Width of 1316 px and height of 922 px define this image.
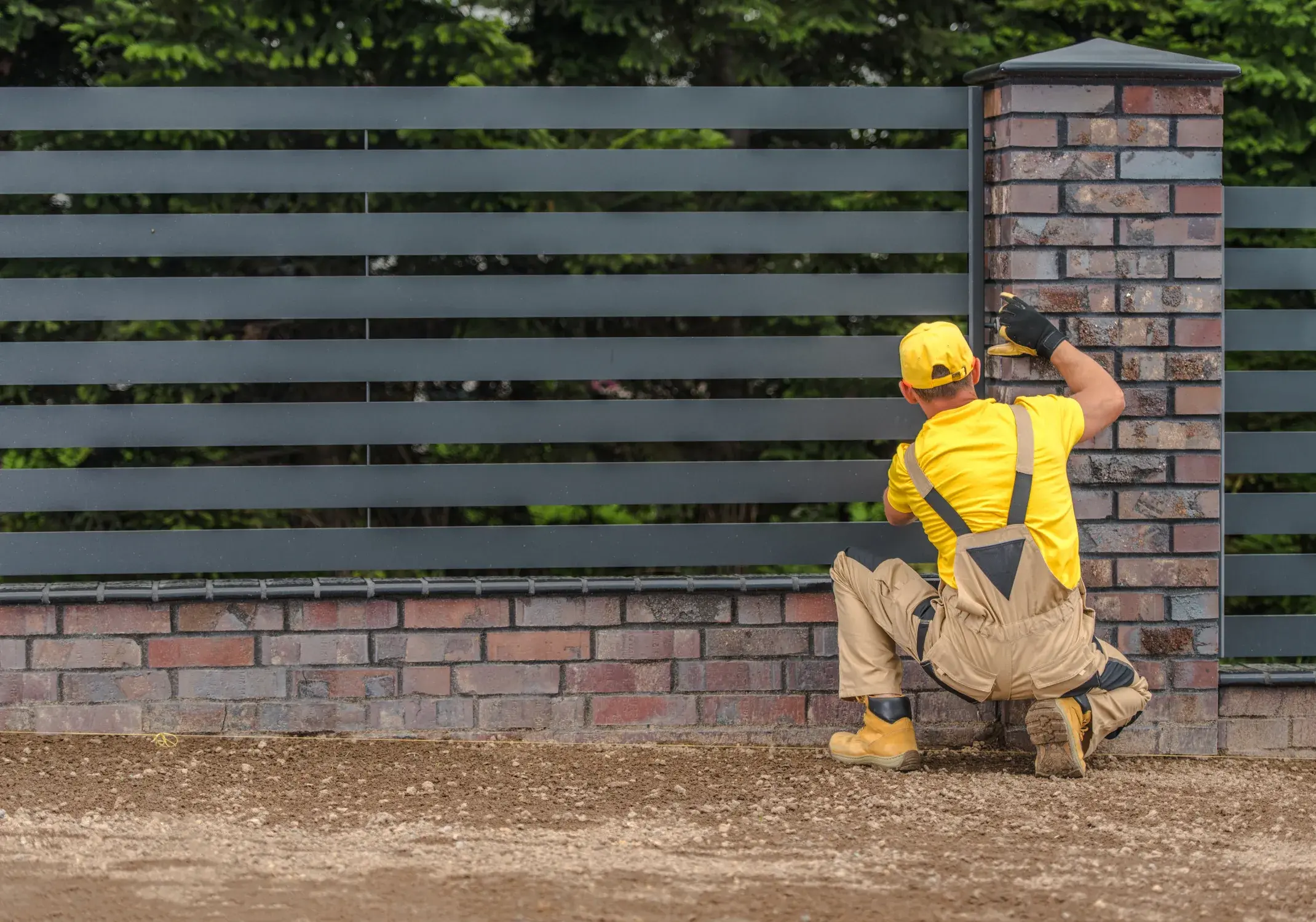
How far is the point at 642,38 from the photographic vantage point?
597 cm

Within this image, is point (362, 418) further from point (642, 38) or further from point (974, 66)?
point (974, 66)

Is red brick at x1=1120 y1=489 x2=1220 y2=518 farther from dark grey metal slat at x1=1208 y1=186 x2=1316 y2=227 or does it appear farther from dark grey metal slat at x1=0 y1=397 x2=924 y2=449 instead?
dark grey metal slat at x1=1208 y1=186 x2=1316 y2=227

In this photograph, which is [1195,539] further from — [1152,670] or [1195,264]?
[1195,264]

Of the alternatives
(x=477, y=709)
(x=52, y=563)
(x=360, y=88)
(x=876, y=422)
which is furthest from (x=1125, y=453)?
(x=52, y=563)

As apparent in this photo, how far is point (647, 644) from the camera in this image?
4.43m

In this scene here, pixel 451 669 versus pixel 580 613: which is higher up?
pixel 580 613

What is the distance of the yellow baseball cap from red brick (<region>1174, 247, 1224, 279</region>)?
2.99ft

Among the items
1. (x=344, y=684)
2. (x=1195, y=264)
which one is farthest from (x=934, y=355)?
(x=344, y=684)

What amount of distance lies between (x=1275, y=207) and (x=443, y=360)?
2.78 metres

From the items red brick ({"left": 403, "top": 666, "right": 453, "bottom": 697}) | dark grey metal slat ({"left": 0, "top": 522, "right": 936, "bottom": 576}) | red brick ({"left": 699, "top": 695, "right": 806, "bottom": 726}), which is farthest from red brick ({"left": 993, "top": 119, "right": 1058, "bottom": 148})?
red brick ({"left": 403, "top": 666, "right": 453, "bottom": 697})

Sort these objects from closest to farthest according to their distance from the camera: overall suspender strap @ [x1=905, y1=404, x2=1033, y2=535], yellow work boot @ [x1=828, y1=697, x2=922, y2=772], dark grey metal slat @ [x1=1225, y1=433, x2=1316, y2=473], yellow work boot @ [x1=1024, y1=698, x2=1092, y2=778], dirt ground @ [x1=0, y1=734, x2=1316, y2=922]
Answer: dirt ground @ [x1=0, y1=734, x2=1316, y2=922] < overall suspender strap @ [x1=905, y1=404, x2=1033, y2=535] < yellow work boot @ [x1=1024, y1=698, x2=1092, y2=778] < yellow work boot @ [x1=828, y1=697, x2=922, y2=772] < dark grey metal slat @ [x1=1225, y1=433, x2=1316, y2=473]

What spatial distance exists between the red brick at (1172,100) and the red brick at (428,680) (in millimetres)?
2803

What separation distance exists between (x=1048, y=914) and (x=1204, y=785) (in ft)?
4.56

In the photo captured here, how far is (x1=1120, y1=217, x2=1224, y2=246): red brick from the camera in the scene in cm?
436
